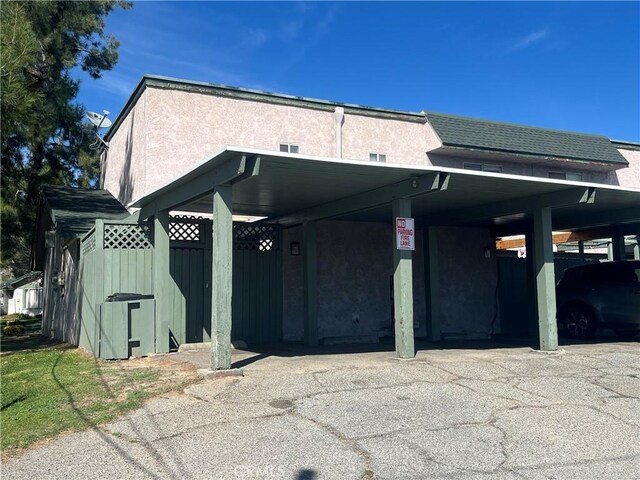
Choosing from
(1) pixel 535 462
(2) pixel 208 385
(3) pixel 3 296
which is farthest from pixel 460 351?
(3) pixel 3 296

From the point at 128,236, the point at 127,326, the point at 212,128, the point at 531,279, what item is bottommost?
the point at 127,326

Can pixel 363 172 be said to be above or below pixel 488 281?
above

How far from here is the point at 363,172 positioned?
8039mm

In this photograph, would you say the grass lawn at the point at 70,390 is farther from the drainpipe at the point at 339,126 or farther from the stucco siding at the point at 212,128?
the drainpipe at the point at 339,126

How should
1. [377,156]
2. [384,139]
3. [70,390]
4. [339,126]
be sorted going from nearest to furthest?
[70,390] → [339,126] → [377,156] → [384,139]

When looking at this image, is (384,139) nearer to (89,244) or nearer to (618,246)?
(618,246)

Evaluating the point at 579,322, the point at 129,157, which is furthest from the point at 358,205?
the point at 129,157

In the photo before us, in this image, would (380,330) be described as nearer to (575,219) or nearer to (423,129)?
(575,219)

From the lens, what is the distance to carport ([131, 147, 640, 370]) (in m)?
7.58

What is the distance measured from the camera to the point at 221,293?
7.57 metres

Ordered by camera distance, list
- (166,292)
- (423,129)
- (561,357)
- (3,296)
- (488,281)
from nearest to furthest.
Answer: (561,357)
(166,292)
(488,281)
(423,129)
(3,296)

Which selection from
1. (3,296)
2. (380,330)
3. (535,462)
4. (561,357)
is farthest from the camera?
(3,296)

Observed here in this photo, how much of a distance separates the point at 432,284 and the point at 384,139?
14.5 ft

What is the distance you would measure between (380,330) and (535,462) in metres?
8.50
